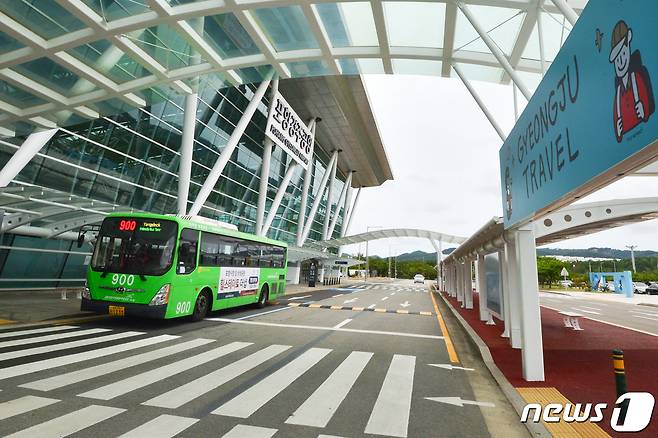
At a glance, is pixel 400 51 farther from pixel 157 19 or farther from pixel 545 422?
pixel 545 422

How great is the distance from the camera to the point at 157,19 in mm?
8367

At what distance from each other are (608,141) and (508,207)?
4163 mm

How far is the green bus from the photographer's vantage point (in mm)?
9703

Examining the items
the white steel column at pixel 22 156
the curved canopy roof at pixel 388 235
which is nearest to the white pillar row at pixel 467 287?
the white steel column at pixel 22 156

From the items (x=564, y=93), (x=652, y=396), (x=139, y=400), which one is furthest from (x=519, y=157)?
(x=139, y=400)

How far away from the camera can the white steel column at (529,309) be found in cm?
600

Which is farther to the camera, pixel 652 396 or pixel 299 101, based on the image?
pixel 299 101

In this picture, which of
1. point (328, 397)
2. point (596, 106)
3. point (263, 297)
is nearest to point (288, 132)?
point (263, 297)

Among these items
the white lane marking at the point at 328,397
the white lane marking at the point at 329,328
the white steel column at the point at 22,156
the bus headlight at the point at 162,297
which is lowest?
the white lane marking at the point at 329,328

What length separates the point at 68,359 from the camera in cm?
630

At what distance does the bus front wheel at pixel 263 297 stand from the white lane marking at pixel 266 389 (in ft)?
31.6

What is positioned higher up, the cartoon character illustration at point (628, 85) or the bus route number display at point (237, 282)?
the cartoon character illustration at point (628, 85)

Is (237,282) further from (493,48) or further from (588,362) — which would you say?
(493,48)

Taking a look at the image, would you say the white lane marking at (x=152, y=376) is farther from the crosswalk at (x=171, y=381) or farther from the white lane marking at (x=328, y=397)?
the white lane marking at (x=328, y=397)
